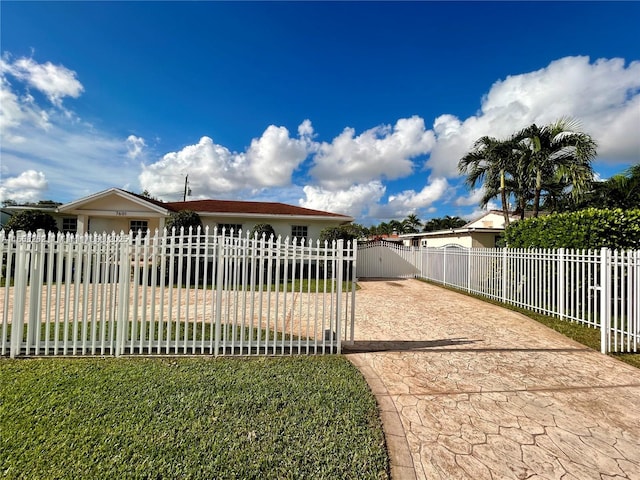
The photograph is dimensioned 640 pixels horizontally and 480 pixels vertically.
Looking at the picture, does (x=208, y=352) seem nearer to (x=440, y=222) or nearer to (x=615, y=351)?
(x=615, y=351)

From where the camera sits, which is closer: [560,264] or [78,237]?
[78,237]

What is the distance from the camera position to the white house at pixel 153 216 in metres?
16.2

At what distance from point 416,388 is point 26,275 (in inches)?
246

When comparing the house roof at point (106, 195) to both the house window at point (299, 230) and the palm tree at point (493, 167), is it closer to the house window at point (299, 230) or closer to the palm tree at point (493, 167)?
the house window at point (299, 230)

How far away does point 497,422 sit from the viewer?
10.8ft

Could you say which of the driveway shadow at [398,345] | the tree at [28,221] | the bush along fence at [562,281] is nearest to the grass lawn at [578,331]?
the bush along fence at [562,281]

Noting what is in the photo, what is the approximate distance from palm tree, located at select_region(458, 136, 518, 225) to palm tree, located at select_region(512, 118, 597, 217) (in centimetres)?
55

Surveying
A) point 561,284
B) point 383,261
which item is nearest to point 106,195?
point 383,261

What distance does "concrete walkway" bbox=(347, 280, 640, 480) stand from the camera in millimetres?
2711

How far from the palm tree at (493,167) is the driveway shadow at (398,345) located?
382 inches

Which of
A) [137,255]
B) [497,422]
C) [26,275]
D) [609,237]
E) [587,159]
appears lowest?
[497,422]

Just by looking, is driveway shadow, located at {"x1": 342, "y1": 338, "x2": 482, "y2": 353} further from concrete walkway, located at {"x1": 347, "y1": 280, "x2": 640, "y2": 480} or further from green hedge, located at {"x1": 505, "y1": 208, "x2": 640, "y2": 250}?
green hedge, located at {"x1": 505, "y1": 208, "x2": 640, "y2": 250}

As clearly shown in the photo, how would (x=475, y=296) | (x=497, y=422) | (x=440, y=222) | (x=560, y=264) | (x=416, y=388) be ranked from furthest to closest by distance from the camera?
(x=440, y=222)
(x=475, y=296)
(x=560, y=264)
(x=416, y=388)
(x=497, y=422)

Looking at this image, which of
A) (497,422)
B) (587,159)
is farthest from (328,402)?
(587,159)
